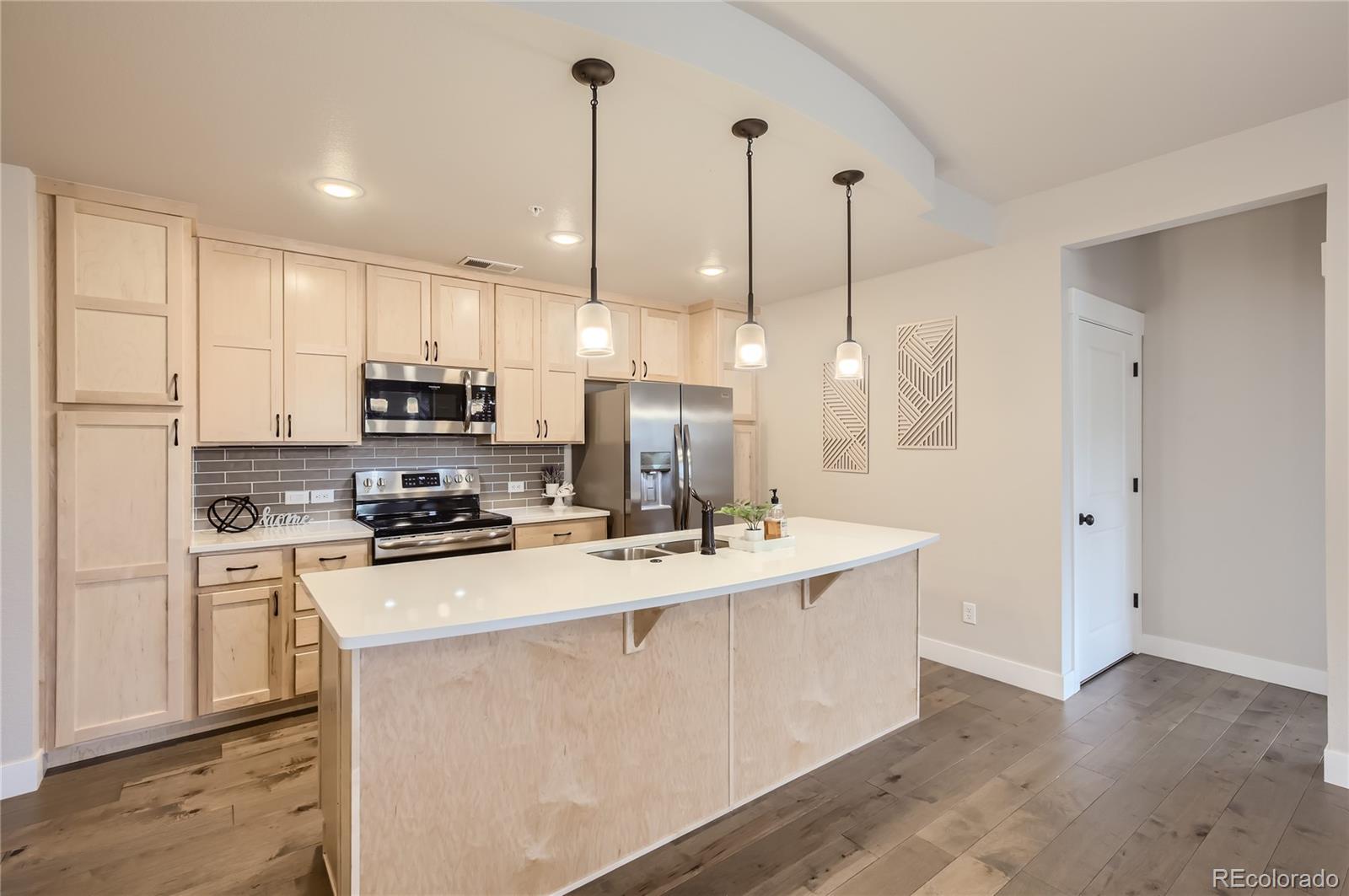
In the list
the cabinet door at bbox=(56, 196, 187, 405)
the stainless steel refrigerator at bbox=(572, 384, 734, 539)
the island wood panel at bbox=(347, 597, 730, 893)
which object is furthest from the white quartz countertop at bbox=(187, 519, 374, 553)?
the island wood panel at bbox=(347, 597, 730, 893)

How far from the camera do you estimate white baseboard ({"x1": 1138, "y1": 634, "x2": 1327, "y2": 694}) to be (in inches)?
134

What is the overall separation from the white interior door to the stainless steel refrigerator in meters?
2.14

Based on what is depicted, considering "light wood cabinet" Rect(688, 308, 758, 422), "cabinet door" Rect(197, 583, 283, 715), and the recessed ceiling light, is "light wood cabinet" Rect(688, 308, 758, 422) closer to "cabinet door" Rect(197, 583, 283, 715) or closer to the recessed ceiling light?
the recessed ceiling light

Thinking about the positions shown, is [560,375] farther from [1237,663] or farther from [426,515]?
[1237,663]

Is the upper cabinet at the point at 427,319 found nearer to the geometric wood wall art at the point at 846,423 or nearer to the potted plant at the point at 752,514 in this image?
the potted plant at the point at 752,514

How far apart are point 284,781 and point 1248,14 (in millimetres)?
4305

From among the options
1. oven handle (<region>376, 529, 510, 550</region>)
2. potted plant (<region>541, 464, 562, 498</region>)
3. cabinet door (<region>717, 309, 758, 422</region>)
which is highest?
cabinet door (<region>717, 309, 758, 422</region>)

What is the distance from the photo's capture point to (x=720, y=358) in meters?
4.88

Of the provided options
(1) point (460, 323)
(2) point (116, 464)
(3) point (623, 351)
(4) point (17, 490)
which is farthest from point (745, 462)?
(4) point (17, 490)

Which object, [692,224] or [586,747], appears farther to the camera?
[692,224]

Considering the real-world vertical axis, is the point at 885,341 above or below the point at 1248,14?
Answer: below

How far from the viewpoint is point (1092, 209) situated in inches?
124

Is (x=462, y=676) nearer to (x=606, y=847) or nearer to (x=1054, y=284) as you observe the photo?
(x=606, y=847)

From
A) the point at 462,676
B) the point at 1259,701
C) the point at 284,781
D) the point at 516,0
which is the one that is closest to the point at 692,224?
the point at 516,0
